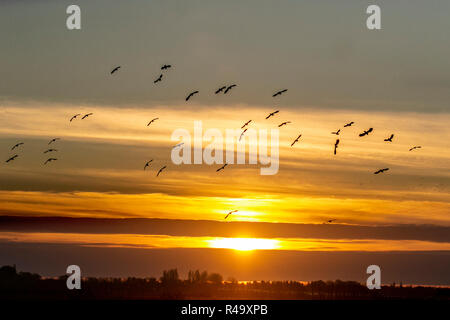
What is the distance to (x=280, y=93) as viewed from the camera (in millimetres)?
134875

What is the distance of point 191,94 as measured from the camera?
14438cm
